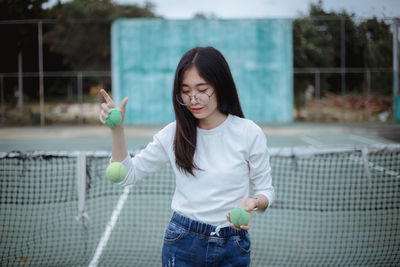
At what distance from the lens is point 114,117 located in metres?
2.00

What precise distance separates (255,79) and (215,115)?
22283 millimetres

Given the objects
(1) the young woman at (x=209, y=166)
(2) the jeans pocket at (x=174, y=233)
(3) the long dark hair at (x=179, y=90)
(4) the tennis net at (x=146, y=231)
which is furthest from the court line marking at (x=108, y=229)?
(3) the long dark hair at (x=179, y=90)

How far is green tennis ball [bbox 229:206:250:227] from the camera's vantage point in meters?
1.86

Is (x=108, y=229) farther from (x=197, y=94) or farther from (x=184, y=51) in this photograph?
(x=184, y=51)

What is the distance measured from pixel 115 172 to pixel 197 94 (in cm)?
56

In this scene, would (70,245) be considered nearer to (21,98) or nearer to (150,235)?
(150,235)

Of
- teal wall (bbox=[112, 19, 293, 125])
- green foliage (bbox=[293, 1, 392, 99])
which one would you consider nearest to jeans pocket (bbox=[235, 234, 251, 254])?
teal wall (bbox=[112, 19, 293, 125])

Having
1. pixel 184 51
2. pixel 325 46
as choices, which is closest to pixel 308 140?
pixel 184 51

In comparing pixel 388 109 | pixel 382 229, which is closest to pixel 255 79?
pixel 388 109

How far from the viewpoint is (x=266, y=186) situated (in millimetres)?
2172

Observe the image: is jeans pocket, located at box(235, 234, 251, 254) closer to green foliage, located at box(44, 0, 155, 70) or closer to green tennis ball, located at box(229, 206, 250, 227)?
green tennis ball, located at box(229, 206, 250, 227)

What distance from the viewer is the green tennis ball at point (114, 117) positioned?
1999mm

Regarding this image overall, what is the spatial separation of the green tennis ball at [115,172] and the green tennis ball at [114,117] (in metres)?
0.20

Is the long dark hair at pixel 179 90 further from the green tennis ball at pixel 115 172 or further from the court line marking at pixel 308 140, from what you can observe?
the court line marking at pixel 308 140
